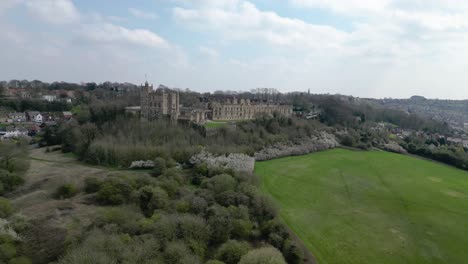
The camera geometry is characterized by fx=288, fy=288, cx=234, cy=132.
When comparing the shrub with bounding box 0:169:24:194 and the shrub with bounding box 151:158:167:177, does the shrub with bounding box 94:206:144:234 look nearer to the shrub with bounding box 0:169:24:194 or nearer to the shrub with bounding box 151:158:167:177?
the shrub with bounding box 151:158:167:177

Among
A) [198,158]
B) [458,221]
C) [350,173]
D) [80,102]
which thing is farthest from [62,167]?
[80,102]

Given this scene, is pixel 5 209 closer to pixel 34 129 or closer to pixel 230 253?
pixel 230 253

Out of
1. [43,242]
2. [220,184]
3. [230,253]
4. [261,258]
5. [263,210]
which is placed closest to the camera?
[261,258]

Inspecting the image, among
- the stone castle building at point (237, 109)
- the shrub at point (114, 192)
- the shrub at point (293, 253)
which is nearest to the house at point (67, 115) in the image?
the stone castle building at point (237, 109)

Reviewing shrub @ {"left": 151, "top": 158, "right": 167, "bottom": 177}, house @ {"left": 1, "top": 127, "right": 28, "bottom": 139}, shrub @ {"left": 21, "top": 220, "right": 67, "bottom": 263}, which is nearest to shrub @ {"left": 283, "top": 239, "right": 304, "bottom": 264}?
shrub @ {"left": 21, "top": 220, "right": 67, "bottom": 263}

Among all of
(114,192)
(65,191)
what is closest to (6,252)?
(114,192)

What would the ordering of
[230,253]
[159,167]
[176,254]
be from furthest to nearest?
[159,167], [230,253], [176,254]
